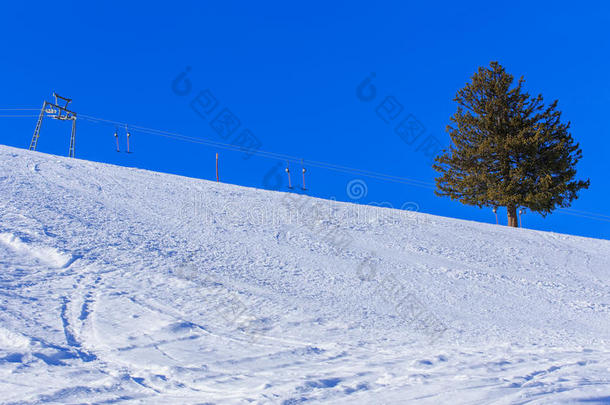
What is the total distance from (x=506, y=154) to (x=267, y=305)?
18.9m

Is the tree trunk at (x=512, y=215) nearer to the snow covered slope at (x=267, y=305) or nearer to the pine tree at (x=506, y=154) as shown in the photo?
the pine tree at (x=506, y=154)

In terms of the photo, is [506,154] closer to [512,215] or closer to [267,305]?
[512,215]

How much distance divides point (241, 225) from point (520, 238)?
8.46 meters

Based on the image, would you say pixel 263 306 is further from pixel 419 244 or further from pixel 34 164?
pixel 34 164

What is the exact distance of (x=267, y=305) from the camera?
234 inches

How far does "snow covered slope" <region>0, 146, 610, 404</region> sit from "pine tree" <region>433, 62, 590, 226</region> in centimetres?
907

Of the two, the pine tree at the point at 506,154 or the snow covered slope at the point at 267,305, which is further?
the pine tree at the point at 506,154

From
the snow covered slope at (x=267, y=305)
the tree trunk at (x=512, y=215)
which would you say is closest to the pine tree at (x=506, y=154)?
the tree trunk at (x=512, y=215)

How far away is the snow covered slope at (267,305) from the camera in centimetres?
352

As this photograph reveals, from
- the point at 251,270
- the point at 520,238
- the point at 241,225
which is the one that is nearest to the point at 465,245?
the point at 520,238

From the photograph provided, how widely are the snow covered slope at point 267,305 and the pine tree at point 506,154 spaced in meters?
9.07

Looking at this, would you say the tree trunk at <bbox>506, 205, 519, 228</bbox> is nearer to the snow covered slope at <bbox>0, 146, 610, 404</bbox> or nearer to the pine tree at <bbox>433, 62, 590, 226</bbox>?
the pine tree at <bbox>433, 62, 590, 226</bbox>

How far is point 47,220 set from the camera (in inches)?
321

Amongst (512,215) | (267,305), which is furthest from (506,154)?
(267,305)
